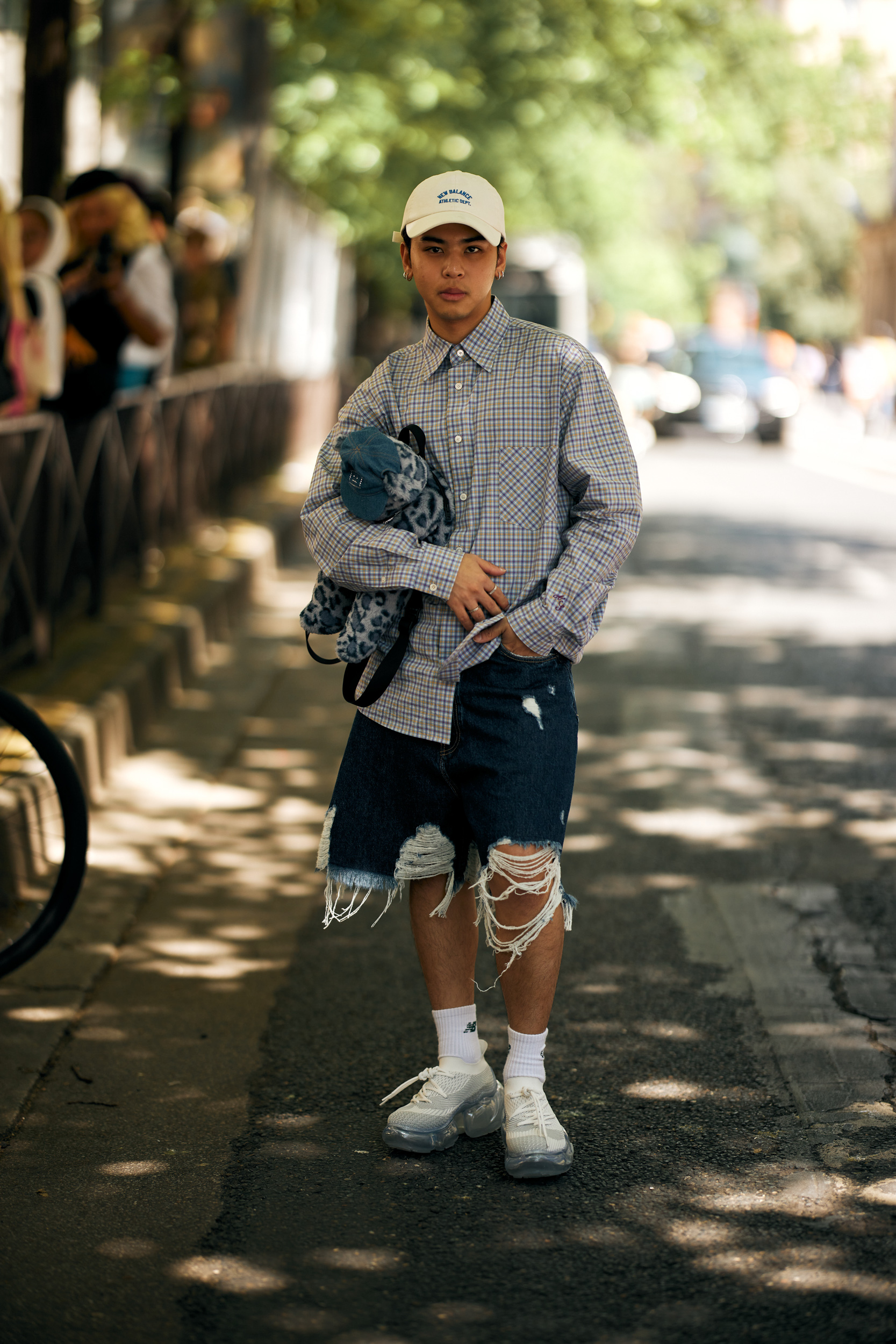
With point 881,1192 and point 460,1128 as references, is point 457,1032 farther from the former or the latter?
point 881,1192

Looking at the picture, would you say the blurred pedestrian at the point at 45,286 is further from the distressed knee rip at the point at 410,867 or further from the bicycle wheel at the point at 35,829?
the distressed knee rip at the point at 410,867

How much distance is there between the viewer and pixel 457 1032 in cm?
382

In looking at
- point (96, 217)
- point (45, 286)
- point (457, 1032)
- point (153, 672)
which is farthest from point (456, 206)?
point (96, 217)

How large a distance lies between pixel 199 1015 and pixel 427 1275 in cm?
152

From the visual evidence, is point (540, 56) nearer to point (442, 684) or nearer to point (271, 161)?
point (271, 161)

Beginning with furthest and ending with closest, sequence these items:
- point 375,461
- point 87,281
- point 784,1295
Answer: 1. point 87,281
2. point 375,461
3. point 784,1295

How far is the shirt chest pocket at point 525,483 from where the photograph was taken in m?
3.53

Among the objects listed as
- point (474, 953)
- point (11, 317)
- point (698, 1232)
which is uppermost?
point (11, 317)

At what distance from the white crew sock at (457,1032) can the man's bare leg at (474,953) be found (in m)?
0.02

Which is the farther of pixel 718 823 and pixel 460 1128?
pixel 718 823

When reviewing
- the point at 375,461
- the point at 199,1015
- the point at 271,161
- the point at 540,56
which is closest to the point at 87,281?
the point at 199,1015

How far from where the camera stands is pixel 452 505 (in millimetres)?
3600

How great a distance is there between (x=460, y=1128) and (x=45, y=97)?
7.98 meters

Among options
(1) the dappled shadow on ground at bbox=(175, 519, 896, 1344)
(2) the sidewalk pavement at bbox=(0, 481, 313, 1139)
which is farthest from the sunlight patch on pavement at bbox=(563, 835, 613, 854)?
(2) the sidewalk pavement at bbox=(0, 481, 313, 1139)
